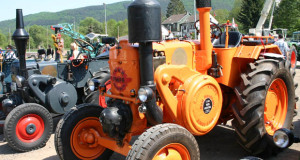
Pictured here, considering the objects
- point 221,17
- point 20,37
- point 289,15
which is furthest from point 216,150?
point 221,17

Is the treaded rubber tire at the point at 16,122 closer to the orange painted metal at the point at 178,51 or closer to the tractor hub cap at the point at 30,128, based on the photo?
the tractor hub cap at the point at 30,128

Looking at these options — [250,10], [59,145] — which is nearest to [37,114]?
[59,145]

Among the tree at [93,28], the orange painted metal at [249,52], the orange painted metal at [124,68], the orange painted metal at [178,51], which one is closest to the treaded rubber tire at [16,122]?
the orange painted metal at [124,68]

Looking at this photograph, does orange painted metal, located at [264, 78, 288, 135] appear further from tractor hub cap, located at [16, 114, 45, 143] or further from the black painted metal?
tractor hub cap, located at [16, 114, 45, 143]

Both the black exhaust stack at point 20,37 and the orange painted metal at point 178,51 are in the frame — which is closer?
the orange painted metal at point 178,51

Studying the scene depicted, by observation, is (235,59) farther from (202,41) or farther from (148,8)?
(148,8)

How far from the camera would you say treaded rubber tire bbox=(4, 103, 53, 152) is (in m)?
4.68

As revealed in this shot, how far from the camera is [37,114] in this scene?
4.98 meters

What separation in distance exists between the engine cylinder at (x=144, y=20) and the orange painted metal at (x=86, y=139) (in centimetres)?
131

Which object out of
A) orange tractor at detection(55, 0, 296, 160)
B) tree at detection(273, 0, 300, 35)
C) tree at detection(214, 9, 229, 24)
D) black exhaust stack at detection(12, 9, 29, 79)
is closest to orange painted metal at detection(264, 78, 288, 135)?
orange tractor at detection(55, 0, 296, 160)

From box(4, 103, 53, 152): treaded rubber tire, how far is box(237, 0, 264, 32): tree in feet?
140

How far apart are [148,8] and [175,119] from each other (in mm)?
1261

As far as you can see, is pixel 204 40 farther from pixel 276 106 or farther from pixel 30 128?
pixel 30 128

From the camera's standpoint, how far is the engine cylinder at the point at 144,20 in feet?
9.62
